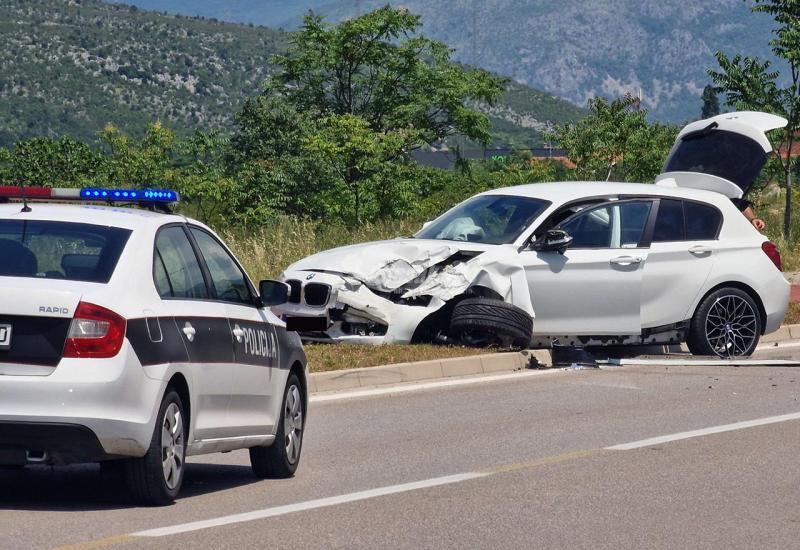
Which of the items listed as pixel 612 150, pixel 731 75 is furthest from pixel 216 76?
pixel 731 75

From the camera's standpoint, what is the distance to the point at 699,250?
52.2 ft

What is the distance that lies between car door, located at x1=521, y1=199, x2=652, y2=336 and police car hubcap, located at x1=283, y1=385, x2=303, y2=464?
235 inches

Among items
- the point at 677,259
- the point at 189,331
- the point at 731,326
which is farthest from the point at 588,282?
the point at 189,331

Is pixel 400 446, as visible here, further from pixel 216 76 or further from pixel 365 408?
pixel 216 76

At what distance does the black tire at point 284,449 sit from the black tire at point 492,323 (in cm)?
554

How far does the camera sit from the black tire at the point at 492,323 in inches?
580

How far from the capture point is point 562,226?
1551cm

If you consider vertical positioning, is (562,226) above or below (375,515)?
above

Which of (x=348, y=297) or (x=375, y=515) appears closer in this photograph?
(x=375, y=515)

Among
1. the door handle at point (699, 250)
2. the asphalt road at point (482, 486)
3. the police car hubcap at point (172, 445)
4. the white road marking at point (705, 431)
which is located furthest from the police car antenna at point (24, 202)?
the door handle at point (699, 250)

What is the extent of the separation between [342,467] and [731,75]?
69.3ft

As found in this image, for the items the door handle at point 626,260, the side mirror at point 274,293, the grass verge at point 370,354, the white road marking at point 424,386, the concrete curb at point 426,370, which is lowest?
the white road marking at point 424,386

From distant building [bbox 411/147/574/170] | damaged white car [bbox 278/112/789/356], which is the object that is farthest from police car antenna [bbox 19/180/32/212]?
distant building [bbox 411/147/574/170]

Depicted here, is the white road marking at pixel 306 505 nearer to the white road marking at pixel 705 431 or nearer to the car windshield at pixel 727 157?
the white road marking at pixel 705 431
